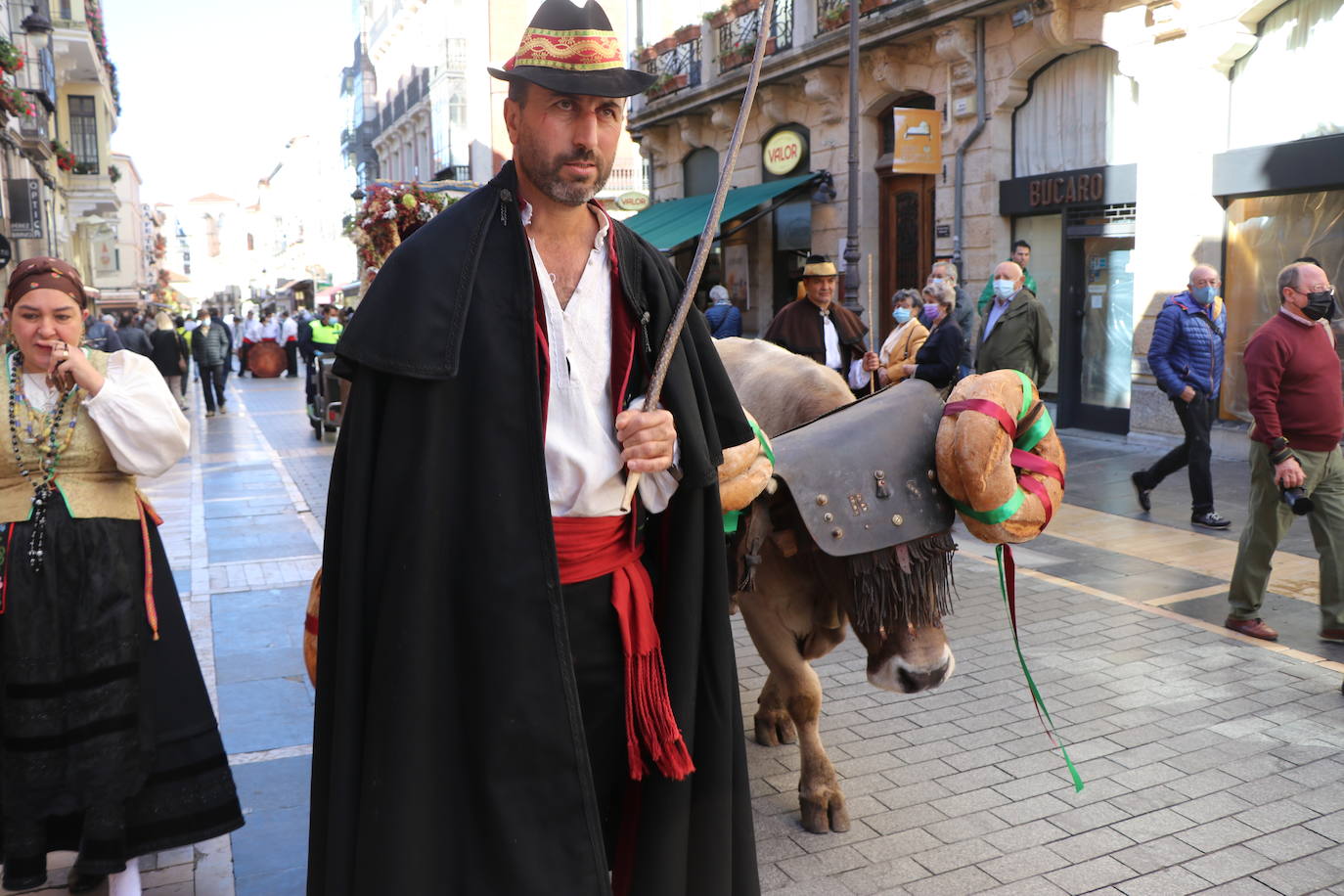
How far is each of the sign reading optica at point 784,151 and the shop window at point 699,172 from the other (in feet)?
7.46

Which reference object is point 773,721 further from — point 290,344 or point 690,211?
point 290,344

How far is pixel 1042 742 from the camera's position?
466cm

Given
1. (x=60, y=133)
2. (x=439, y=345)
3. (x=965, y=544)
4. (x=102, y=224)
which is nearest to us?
(x=439, y=345)

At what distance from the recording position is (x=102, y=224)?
47219mm

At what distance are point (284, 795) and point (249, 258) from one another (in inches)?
5335

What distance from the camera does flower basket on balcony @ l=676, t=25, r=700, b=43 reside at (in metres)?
21.9

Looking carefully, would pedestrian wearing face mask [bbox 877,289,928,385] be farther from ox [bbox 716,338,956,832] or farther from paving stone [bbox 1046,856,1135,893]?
paving stone [bbox 1046,856,1135,893]

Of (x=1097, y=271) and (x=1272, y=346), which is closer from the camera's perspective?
(x=1272, y=346)

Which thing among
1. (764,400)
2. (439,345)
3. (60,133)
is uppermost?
(60,133)

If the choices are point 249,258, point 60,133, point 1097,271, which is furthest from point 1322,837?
point 249,258

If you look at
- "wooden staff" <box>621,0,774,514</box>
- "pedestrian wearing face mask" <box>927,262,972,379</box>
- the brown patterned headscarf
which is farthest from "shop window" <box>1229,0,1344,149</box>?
the brown patterned headscarf

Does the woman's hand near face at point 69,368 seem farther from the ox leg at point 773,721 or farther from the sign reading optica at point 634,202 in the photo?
the sign reading optica at point 634,202

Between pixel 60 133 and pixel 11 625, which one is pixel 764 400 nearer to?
pixel 11 625

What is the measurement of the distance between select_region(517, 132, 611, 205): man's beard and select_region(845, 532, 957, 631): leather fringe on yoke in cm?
164
